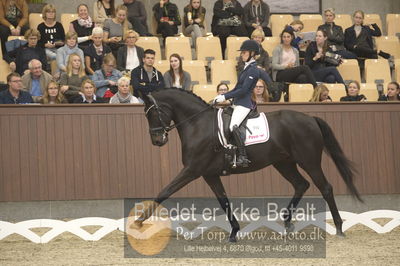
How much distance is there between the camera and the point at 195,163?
908 centimetres

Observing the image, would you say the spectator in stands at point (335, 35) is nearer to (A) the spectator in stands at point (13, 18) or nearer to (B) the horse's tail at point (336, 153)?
(B) the horse's tail at point (336, 153)

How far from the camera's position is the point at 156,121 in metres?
9.12

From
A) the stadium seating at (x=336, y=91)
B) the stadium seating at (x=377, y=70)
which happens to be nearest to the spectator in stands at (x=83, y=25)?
the stadium seating at (x=336, y=91)

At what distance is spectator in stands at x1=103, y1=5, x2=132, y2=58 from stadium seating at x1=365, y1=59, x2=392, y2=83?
445 centimetres

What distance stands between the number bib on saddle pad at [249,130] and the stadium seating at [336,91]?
3.50 metres

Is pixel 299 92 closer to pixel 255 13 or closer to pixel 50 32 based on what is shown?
pixel 255 13

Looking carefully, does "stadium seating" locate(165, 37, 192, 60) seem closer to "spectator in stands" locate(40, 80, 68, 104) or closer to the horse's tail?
"spectator in stands" locate(40, 80, 68, 104)

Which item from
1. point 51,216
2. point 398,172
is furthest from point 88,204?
point 398,172

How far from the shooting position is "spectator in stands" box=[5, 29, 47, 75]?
1220 cm

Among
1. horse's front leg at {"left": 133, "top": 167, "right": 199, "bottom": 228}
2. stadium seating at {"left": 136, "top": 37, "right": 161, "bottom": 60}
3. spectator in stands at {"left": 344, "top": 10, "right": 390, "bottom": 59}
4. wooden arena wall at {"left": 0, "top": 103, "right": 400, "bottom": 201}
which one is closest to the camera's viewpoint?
horse's front leg at {"left": 133, "top": 167, "right": 199, "bottom": 228}

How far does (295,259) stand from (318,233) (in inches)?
72.3

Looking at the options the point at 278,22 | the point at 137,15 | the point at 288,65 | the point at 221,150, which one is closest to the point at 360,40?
the point at 278,22

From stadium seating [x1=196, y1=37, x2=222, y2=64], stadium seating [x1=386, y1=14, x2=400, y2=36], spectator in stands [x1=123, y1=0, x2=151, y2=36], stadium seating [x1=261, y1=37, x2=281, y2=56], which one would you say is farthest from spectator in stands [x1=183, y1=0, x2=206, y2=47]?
stadium seating [x1=386, y1=14, x2=400, y2=36]

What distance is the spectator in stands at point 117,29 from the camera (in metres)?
13.2
